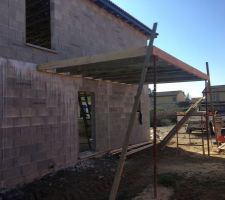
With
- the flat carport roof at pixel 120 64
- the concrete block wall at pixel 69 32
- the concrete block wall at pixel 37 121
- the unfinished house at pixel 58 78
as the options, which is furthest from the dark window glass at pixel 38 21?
the concrete block wall at pixel 37 121

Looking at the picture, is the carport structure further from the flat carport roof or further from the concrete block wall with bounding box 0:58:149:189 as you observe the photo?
the concrete block wall with bounding box 0:58:149:189

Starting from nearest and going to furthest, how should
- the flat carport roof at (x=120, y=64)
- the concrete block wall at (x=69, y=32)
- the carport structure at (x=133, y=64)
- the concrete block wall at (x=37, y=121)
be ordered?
the carport structure at (x=133, y=64), the flat carport roof at (x=120, y=64), the concrete block wall at (x=37, y=121), the concrete block wall at (x=69, y=32)

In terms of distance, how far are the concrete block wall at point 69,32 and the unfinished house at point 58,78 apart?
2 centimetres

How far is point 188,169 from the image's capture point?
9.68 meters

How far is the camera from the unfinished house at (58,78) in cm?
750

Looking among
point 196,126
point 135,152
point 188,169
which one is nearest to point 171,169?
point 188,169

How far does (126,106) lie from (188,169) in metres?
4.59

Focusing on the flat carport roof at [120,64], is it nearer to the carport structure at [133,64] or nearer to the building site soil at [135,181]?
the carport structure at [133,64]

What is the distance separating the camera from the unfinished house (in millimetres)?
7500

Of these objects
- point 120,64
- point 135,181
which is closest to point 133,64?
point 120,64

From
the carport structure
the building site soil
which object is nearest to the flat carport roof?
the carport structure

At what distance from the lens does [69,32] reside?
387 inches

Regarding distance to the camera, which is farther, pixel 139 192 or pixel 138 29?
pixel 138 29

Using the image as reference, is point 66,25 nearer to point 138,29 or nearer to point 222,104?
point 138,29
